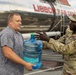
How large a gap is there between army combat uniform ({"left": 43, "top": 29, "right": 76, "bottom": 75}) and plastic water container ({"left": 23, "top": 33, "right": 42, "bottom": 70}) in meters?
0.15

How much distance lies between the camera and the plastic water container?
472cm

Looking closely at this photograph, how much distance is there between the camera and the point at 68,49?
4.71 meters

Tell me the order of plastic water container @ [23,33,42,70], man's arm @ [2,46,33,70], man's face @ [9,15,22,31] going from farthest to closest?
plastic water container @ [23,33,42,70], man's face @ [9,15,22,31], man's arm @ [2,46,33,70]

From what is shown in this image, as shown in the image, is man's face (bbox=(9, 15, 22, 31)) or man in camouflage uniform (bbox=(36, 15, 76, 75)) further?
man in camouflage uniform (bbox=(36, 15, 76, 75))

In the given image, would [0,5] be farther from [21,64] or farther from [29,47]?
[21,64]

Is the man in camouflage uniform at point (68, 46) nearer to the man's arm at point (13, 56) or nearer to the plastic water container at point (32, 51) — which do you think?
the plastic water container at point (32, 51)

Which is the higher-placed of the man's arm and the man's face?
the man's face

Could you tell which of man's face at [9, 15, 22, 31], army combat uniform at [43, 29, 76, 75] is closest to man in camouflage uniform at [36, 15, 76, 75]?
army combat uniform at [43, 29, 76, 75]

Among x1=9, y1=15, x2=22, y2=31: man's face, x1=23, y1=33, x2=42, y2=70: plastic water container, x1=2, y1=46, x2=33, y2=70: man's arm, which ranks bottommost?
x1=23, y1=33, x2=42, y2=70: plastic water container

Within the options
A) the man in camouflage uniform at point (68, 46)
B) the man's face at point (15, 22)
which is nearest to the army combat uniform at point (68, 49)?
the man in camouflage uniform at point (68, 46)

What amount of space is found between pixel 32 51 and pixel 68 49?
669mm

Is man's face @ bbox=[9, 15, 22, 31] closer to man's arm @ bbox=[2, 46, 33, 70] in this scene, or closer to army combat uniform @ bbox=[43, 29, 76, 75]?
man's arm @ bbox=[2, 46, 33, 70]

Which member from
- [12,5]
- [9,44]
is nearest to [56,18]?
[12,5]

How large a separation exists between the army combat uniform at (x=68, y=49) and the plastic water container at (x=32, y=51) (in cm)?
15
